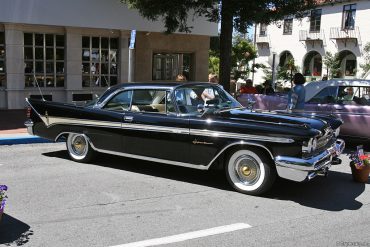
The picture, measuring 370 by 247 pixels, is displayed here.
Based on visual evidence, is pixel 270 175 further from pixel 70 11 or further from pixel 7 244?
pixel 70 11

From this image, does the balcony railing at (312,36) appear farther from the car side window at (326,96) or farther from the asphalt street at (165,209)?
the asphalt street at (165,209)

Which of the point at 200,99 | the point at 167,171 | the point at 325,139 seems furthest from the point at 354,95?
the point at 167,171

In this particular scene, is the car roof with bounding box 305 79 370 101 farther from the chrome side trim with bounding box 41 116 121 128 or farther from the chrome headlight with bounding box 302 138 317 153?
the chrome side trim with bounding box 41 116 121 128

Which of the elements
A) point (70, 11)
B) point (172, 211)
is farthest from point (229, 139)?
point (70, 11)

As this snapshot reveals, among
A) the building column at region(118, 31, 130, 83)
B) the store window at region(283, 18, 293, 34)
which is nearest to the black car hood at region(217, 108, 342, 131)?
the building column at region(118, 31, 130, 83)

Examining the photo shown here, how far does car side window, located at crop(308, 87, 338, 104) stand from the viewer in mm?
9656

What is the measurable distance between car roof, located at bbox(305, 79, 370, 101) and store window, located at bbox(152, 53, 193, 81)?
8981 mm

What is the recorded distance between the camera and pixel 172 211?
5.27 meters

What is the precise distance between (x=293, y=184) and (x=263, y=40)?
3798 cm

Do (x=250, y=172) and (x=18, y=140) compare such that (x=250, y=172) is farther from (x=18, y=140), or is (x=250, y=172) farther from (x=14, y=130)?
(x=14, y=130)

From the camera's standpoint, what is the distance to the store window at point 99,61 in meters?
16.2

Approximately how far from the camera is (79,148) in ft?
25.3

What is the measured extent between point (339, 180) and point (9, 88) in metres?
11.5

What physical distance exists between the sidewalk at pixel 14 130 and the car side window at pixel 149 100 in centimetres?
381
